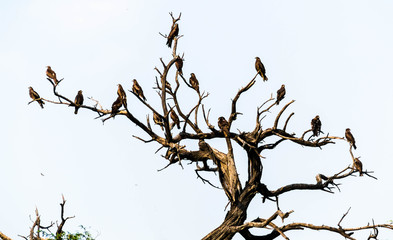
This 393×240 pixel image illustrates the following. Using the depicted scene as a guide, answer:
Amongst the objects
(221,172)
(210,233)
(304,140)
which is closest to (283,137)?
(304,140)

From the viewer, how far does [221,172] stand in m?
14.2

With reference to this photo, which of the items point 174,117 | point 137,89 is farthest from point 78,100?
point 174,117

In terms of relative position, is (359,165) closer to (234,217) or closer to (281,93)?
(281,93)

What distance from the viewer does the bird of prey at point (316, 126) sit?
555 inches

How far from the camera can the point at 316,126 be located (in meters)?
14.1

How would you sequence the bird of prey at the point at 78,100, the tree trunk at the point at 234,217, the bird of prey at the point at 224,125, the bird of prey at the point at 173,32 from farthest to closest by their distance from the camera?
the bird of prey at the point at 173,32 → the bird of prey at the point at 224,125 → the bird of prey at the point at 78,100 → the tree trunk at the point at 234,217

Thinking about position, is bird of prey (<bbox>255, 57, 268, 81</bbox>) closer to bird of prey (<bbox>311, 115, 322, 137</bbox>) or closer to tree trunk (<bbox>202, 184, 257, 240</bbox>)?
bird of prey (<bbox>311, 115, 322, 137</bbox>)

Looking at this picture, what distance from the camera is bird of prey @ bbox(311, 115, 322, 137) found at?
46.2ft

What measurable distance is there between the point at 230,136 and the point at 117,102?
2230 millimetres

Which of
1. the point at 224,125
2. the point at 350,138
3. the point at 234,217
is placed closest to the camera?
the point at 234,217

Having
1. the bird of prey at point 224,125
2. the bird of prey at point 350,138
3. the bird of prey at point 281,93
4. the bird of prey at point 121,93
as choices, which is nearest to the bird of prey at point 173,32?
the bird of prey at point 121,93

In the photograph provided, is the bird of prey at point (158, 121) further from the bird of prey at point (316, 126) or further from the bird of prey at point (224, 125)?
the bird of prey at point (316, 126)

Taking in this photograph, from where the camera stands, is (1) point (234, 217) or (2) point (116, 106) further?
(2) point (116, 106)

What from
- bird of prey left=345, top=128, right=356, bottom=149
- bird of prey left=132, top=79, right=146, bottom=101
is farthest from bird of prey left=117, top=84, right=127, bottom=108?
bird of prey left=345, top=128, right=356, bottom=149
